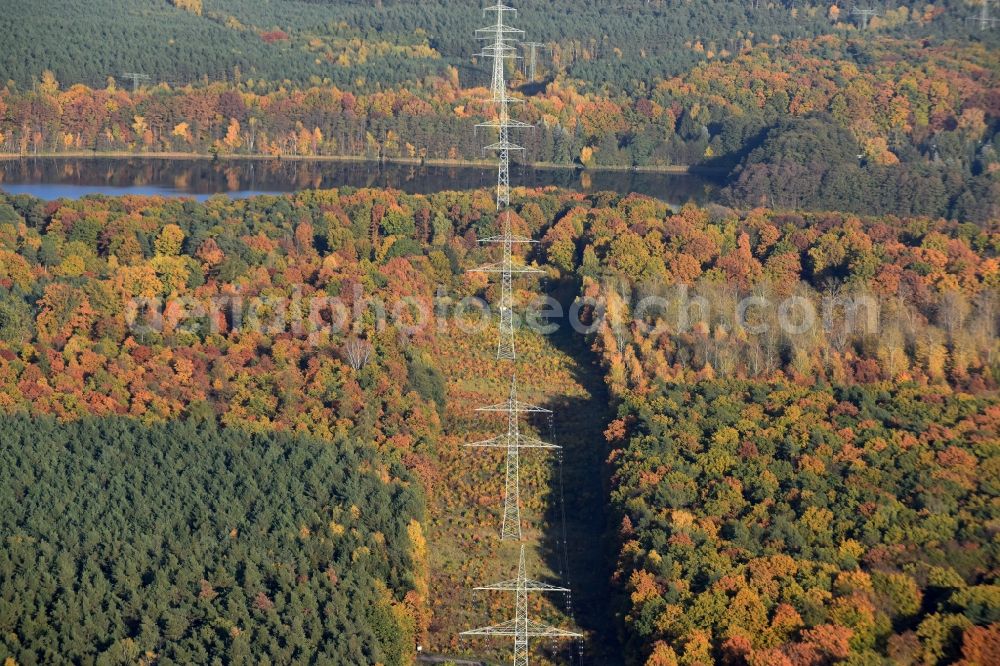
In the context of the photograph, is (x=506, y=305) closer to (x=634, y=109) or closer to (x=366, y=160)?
(x=366, y=160)

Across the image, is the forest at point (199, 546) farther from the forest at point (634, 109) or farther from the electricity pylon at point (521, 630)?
the forest at point (634, 109)

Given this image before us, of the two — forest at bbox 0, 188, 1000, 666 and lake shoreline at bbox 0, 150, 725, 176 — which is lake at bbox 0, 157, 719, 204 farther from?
forest at bbox 0, 188, 1000, 666

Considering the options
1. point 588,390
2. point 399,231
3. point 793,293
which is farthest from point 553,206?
point 588,390

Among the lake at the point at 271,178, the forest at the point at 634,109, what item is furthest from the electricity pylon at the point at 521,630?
the lake at the point at 271,178

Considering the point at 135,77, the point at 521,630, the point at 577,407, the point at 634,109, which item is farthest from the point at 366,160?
the point at 521,630

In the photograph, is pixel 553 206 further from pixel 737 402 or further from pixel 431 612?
pixel 431 612

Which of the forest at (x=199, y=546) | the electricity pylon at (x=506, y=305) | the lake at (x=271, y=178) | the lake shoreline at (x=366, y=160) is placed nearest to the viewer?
the forest at (x=199, y=546)

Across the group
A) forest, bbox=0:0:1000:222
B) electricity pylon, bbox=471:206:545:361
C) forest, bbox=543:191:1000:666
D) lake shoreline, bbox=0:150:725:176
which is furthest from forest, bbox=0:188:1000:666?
lake shoreline, bbox=0:150:725:176
